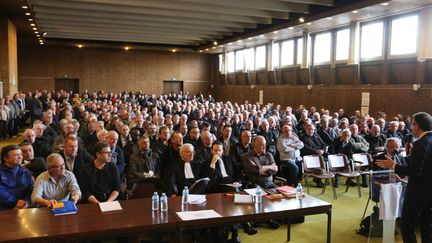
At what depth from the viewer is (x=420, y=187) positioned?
11.9ft

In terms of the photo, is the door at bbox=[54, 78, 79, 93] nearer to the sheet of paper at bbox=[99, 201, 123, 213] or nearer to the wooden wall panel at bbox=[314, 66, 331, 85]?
the wooden wall panel at bbox=[314, 66, 331, 85]

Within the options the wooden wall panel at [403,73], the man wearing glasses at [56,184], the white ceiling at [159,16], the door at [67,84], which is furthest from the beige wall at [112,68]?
the man wearing glasses at [56,184]

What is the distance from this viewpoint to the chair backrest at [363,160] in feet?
23.7

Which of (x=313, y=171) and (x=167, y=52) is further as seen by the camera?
(x=167, y=52)

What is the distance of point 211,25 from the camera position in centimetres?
1750

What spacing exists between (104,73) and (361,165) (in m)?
21.6

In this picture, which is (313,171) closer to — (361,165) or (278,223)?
(361,165)

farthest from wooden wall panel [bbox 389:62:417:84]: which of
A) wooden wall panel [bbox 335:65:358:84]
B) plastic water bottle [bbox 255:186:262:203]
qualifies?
plastic water bottle [bbox 255:186:262:203]

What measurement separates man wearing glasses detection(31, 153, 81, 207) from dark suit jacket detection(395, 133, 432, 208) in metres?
3.31

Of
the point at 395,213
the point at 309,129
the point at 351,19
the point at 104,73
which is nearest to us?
the point at 395,213

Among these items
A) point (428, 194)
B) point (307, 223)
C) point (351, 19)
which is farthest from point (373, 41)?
point (428, 194)

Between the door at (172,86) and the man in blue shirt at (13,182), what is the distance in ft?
77.7

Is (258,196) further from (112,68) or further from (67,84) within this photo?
(67,84)

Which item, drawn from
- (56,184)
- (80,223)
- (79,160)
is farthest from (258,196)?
(79,160)
